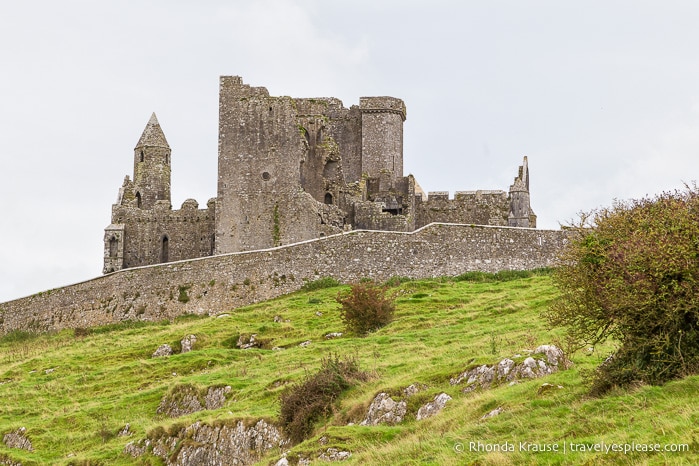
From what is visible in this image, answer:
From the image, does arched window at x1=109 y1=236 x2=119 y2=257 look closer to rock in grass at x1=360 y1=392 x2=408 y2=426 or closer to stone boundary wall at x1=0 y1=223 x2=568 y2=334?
stone boundary wall at x1=0 y1=223 x2=568 y2=334

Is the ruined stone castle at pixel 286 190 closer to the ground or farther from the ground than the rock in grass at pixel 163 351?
farther from the ground

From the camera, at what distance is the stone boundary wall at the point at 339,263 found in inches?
1805

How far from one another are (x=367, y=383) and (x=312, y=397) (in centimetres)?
152

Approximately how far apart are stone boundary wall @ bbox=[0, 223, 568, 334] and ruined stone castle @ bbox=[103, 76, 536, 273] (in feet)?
21.8

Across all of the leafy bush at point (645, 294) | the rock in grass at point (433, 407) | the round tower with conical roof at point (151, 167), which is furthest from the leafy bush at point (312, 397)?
the round tower with conical roof at point (151, 167)

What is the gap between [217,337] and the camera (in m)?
37.7

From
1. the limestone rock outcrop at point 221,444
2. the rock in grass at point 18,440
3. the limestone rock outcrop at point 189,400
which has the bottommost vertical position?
the rock in grass at point 18,440

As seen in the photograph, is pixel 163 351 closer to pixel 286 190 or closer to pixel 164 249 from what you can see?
pixel 286 190

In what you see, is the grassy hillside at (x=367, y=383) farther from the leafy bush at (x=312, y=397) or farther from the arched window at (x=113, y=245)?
the arched window at (x=113, y=245)

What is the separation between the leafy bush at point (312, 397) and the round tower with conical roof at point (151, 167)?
3640 cm

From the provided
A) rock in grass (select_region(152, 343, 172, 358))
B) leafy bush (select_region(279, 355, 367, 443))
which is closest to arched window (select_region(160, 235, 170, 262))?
rock in grass (select_region(152, 343, 172, 358))

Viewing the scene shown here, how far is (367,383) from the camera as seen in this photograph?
24.8 metres

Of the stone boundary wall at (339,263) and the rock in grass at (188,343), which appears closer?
the rock in grass at (188,343)

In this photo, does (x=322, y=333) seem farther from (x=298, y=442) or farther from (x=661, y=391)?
(x=661, y=391)
